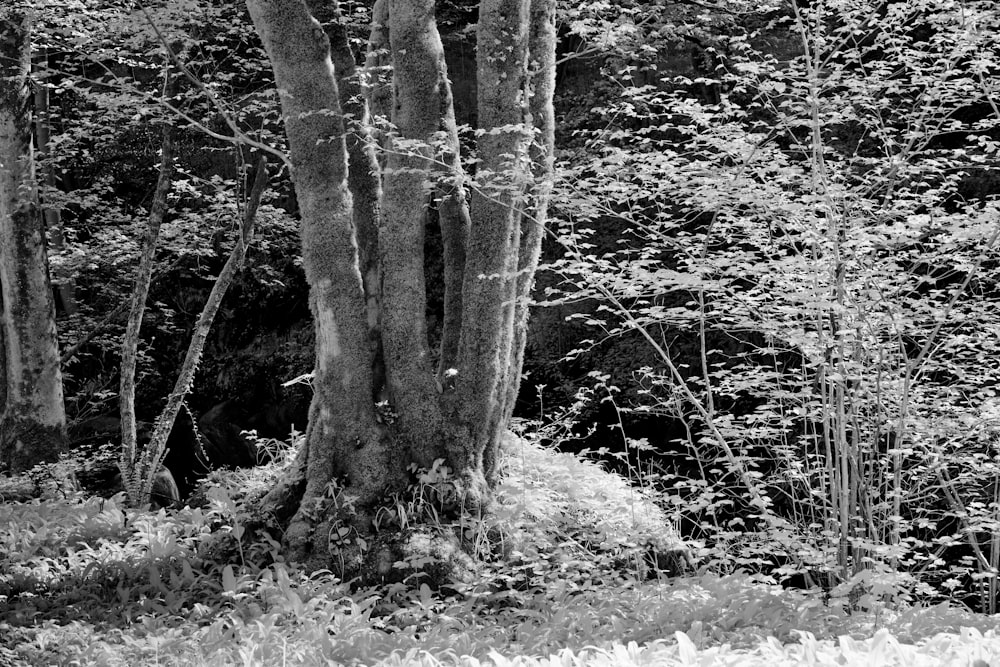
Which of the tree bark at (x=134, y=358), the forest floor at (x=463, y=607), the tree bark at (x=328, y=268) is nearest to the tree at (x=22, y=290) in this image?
the tree bark at (x=134, y=358)

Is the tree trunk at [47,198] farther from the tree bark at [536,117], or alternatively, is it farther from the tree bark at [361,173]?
the tree bark at [536,117]

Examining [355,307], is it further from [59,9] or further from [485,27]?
[59,9]

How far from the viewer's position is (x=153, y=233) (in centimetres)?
742

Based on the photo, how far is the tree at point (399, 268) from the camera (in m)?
5.01

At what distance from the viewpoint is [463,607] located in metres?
4.34

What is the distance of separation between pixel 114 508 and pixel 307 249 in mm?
2507

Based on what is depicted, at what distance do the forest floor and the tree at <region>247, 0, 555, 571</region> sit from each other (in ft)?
1.00

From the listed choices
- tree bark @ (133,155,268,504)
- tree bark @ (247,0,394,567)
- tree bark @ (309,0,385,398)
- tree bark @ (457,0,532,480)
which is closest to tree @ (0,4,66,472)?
tree bark @ (133,155,268,504)

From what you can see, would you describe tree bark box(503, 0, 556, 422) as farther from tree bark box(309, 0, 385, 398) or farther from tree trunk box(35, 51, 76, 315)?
tree trunk box(35, 51, 76, 315)

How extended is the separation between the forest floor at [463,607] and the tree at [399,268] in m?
0.31

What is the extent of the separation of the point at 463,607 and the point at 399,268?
1976 millimetres

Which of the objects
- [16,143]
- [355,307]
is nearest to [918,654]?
[355,307]

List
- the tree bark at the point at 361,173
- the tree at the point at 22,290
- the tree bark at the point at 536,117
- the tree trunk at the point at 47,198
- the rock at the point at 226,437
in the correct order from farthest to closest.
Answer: the rock at the point at 226,437, the tree trunk at the point at 47,198, the tree at the point at 22,290, the tree bark at the point at 536,117, the tree bark at the point at 361,173

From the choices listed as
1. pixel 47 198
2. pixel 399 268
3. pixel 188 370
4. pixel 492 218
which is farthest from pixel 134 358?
pixel 492 218
